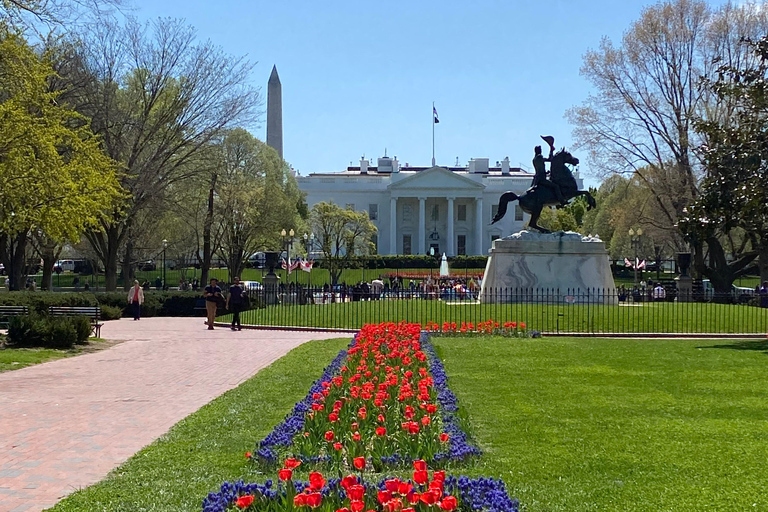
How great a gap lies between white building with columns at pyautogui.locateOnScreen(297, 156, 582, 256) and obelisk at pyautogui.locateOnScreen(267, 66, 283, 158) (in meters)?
8.24

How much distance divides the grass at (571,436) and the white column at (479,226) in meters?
84.9

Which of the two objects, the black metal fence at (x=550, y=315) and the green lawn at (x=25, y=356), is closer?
the green lawn at (x=25, y=356)

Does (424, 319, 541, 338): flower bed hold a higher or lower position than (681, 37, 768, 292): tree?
lower

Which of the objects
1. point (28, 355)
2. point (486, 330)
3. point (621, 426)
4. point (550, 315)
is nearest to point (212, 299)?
point (28, 355)

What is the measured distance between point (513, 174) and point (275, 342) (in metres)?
91.6

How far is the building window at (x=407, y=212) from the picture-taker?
336 feet

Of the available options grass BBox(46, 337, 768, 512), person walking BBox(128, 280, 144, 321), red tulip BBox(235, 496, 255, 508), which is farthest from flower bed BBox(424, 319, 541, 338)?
red tulip BBox(235, 496, 255, 508)

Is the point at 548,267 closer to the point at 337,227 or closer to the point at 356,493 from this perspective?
the point at 356,493

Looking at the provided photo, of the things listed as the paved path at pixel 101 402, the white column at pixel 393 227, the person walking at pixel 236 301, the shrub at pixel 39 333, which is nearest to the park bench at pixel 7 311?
the paved path at pixel 101 402

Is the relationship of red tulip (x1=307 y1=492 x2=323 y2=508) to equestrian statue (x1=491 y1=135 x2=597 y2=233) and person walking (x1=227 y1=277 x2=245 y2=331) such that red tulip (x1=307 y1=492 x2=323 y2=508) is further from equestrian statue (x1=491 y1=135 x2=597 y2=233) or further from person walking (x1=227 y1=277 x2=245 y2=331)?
equestrian statue (x1=491 y1=135 x2=597 y2=233)

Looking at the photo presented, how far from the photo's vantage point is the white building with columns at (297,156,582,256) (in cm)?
9900

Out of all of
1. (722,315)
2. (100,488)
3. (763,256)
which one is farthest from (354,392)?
(763,256)

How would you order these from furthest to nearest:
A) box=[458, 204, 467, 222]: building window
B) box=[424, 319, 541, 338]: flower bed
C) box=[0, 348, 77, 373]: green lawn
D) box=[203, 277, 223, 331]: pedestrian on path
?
1. box=[458, 204, 467, 222]: building window
2. box=[203, 277, 223, 331]: pedestrian on path
3. box=[424, 319, 541, 338]: flower bed
4. box=[0, 348, 77, 373]: green lawn

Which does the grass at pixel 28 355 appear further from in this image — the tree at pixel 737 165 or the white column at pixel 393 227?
the white column at pixel 393 227
